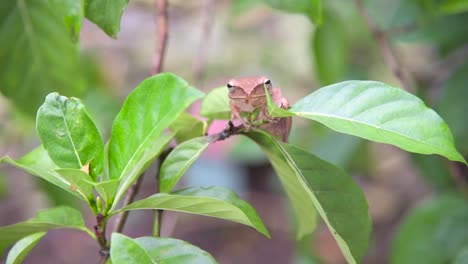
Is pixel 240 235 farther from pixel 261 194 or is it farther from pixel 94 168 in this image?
pixel 94 168

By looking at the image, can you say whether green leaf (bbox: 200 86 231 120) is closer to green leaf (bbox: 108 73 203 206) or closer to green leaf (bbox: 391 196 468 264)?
green leaf (bbox: 108 73 203 206)

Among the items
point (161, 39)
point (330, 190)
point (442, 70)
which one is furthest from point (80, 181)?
point (442, 70)

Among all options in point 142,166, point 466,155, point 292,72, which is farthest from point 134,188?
point 292,72

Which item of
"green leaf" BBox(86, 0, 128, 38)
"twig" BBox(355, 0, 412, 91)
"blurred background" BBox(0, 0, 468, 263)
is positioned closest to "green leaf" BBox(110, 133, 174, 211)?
"green leaf" BBox(86, 0, 128, 38)

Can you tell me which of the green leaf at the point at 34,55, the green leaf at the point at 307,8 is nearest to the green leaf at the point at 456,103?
the green leaf at the point at 307,8

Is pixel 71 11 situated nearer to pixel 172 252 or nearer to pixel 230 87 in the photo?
pixel 230 87
